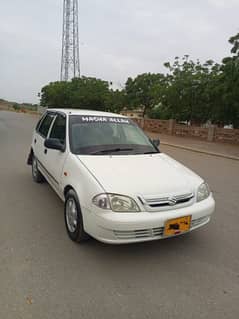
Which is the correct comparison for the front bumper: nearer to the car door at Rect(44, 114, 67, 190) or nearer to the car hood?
the car hood

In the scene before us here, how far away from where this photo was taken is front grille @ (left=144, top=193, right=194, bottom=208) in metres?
2.68

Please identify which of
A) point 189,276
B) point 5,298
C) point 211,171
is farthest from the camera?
point 211,171

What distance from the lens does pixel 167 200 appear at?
9.00ft

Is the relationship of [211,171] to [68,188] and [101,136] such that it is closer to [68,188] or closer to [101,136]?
[101,136]

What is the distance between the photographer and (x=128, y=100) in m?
27.7

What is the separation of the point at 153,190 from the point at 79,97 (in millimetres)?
34603

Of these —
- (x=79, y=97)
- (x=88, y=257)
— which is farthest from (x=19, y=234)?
(x=79, y=97)

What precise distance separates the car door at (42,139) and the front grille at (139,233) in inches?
94.7

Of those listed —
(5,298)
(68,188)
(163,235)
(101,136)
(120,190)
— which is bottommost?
(5,298)

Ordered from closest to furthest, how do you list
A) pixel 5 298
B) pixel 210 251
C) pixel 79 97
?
1. pixel 5 298
2. pixel 210 251
3. pixel 79 97

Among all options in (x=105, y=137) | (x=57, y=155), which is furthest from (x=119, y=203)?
(x=57, y=155)

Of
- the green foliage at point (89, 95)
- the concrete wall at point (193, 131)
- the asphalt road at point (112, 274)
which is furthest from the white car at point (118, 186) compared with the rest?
the green foliage at point (89, 95)

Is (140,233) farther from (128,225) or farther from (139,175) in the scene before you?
(139,175)

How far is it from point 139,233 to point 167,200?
47cm
